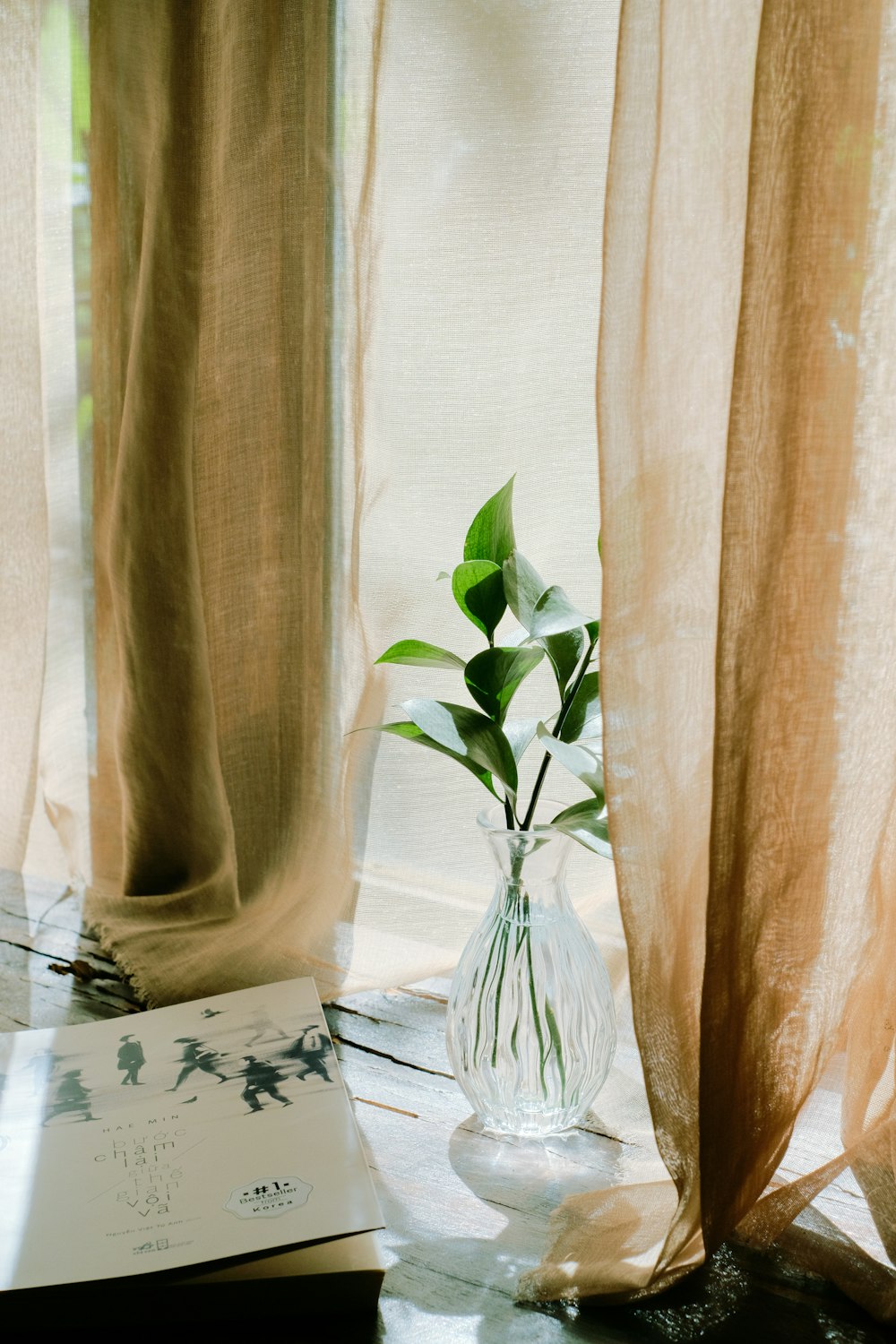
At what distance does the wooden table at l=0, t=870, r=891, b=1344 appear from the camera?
23.7 inches

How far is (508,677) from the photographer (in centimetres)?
74

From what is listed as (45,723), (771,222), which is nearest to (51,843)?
(45,723)

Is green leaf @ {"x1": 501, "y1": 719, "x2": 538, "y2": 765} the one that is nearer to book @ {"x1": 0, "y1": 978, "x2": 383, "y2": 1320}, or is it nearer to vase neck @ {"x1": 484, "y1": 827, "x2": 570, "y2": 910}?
vase neck @ {"x1": 484, "y1": 827, "x2": 570, "y2": 910}

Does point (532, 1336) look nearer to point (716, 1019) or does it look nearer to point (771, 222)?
point (716, 1019)

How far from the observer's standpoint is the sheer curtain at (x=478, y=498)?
23.9 inches

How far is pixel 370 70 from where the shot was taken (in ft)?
3.25

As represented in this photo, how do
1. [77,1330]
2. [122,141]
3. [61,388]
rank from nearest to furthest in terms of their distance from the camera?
[77,1330] → [122,141] → [61,388]

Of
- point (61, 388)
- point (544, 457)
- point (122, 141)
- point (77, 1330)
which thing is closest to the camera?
point (77, 1330)

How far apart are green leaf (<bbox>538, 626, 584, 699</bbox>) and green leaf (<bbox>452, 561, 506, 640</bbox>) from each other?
39 mm

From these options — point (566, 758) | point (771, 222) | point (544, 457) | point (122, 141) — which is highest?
point (122, 141)

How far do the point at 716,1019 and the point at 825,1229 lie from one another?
0.56ft

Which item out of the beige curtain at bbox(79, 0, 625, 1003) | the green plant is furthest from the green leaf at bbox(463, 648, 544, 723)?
the beige curtain at bbox(79, 0, 625, 1003)

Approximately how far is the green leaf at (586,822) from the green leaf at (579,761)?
0.09 ft

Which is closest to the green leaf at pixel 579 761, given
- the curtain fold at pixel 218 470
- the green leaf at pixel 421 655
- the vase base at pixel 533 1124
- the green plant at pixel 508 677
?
the green plant at pixel 508 677
